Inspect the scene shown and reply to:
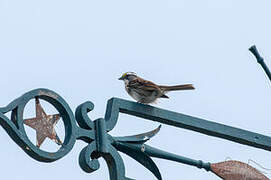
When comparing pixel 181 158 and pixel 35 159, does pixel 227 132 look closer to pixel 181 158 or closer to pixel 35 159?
pixel 181 158

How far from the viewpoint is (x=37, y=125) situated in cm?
289

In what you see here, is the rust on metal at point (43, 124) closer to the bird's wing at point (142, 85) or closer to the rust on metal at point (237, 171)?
the rust on metal at point (237, 171)

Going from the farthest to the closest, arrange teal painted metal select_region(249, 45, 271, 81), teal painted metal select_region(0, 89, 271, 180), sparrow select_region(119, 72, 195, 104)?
sparrow select_region(119, 72, 195, 104), teal painted metal select_region(249, 45, 271, 81), teal painted metal select_region(0, 89, 271, 180)

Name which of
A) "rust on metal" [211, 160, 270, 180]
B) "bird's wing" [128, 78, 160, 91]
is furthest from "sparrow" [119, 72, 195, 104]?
"rust on metal" [211, 160, 270, 180]

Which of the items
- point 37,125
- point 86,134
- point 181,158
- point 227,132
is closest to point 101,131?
point 86,134

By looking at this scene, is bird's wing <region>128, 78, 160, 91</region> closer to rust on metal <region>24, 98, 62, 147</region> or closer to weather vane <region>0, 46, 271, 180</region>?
weather vane <region>0, 46, 271, 180</region>

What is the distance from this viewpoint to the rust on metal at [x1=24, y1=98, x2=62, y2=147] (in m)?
2.86

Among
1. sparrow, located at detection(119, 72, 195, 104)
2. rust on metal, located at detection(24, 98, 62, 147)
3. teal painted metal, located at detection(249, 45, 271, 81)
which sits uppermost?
sparrow, located at detection(119, 72, 195, 104)

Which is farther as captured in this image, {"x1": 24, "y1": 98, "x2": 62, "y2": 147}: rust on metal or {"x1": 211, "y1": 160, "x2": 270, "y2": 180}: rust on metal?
{"x1": 211, "y1": 160, "x2": 270, "y2": 180}: rust on metal

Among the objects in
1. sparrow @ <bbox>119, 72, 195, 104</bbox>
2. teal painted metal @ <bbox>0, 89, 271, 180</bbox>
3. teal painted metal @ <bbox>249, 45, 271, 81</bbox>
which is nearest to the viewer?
teal painted metal @ <bbox>0, 89, 271, 180</bbox>

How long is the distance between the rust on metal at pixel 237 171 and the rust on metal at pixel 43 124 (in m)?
Answer: 0.90

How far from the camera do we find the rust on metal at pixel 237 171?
11.3ft

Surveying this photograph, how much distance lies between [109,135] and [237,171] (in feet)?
2.54

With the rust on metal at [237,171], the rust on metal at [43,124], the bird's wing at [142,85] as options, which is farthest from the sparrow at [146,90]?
the rust on metal at [43,124]
